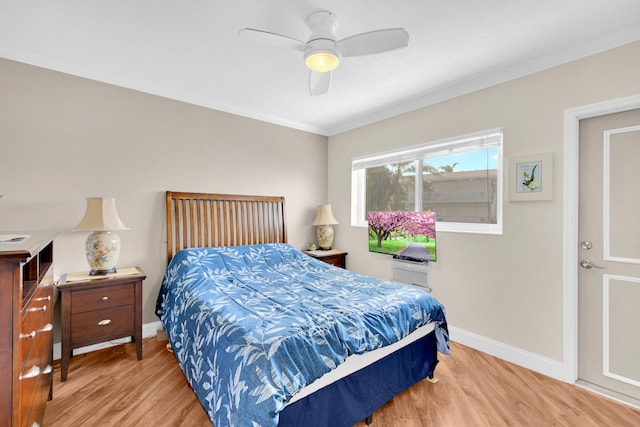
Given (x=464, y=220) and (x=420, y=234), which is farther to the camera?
(x=420, y=234)

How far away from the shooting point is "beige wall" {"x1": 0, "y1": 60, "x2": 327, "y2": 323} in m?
2.36

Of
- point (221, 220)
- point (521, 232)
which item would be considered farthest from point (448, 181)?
point (221, 220)

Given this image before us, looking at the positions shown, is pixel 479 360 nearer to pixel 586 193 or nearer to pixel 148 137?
pixel 586 193

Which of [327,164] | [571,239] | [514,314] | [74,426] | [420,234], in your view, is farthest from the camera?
[327,164]

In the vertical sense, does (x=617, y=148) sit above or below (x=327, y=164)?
below

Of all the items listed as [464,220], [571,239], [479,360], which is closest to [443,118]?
[464,220]

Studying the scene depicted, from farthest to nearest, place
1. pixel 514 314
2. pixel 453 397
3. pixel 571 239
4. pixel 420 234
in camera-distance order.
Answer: pixel 420 234 < pixel 514 314 < pixel 571 239 < pixel 453 397

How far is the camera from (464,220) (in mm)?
2941

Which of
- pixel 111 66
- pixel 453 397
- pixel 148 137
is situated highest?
pixel 111 66

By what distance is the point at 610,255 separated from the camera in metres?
2.10

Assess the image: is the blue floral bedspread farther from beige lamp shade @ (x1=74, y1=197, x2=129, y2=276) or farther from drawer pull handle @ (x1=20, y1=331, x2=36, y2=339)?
drawer pull handle @ (x1=20, y1=331, x2=36, y2=339)

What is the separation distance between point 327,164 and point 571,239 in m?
3.07

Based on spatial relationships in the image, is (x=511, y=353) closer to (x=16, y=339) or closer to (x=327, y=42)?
(x=327, y=42)

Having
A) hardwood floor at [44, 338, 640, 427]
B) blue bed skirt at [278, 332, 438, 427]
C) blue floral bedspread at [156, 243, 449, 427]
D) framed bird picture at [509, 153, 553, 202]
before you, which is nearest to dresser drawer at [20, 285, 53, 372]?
hardwood floor at [44, 338, 640, 427]
